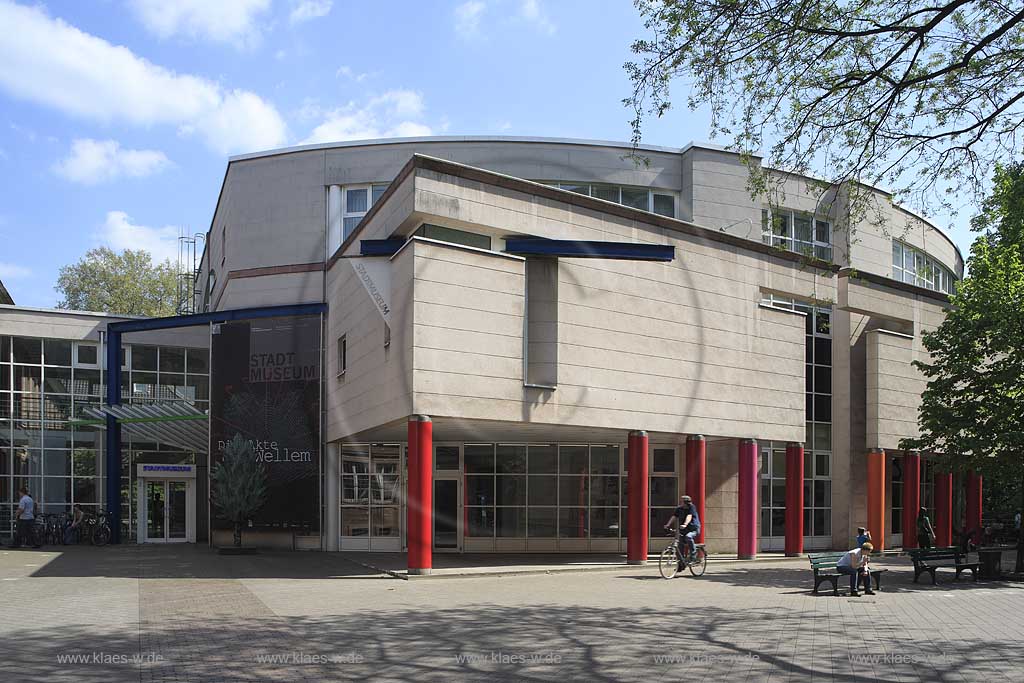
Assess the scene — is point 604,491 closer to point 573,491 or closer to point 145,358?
point 573,491

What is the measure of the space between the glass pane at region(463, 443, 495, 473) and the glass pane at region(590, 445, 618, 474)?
2.75m

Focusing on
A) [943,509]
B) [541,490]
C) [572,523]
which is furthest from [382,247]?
[943,509]

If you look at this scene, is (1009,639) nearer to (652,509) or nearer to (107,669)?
(107,669)

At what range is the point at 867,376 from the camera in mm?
30234

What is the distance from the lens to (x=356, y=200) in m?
29.9

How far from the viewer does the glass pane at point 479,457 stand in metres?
26.4

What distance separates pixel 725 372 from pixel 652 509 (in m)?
4.71

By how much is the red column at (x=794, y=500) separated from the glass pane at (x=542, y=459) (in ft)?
20.5

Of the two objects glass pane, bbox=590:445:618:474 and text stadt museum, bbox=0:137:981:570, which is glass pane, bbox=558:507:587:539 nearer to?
text stadt museum, bbox=0:137:981:570

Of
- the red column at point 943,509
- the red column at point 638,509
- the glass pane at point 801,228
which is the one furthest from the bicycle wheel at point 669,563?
the red column at point 943,509

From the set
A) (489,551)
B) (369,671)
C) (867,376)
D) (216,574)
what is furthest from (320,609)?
(867,376)

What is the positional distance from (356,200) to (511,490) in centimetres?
996

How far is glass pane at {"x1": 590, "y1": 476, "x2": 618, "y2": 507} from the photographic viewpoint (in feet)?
88.4

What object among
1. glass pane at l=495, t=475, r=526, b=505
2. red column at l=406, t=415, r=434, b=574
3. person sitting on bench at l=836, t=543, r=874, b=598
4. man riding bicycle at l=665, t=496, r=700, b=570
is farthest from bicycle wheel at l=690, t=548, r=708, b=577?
glass pane at l=495, t=475, r=526, b=505
